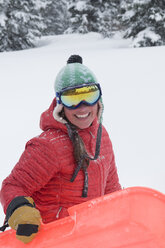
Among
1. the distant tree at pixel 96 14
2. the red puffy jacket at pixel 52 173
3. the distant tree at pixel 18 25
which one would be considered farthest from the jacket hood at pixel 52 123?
the distant tree at pixel 96 14

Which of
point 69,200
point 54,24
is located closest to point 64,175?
point 69,200

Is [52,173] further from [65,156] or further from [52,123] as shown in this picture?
[52,123]

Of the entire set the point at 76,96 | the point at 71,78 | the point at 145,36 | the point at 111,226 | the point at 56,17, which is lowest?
the point at 111,226

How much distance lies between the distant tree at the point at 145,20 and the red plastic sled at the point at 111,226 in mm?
10280

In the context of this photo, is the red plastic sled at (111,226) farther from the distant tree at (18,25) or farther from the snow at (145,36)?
the distant tree at (18,25)

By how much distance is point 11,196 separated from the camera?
124 centimetres

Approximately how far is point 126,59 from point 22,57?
3.26 metres

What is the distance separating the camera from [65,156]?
1.45 metres

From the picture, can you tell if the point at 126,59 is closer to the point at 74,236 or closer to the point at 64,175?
the point at 64,175

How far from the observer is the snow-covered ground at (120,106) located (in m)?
3.55

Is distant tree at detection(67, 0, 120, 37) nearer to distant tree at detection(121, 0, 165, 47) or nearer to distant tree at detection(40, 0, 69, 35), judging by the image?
distant tree at detection(121, 0, 165, 47)

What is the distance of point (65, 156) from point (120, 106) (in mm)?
3496

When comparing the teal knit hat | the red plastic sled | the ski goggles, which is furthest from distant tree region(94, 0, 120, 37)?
the red plastic sled

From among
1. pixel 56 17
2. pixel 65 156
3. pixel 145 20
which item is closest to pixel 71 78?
pixel 65 156
